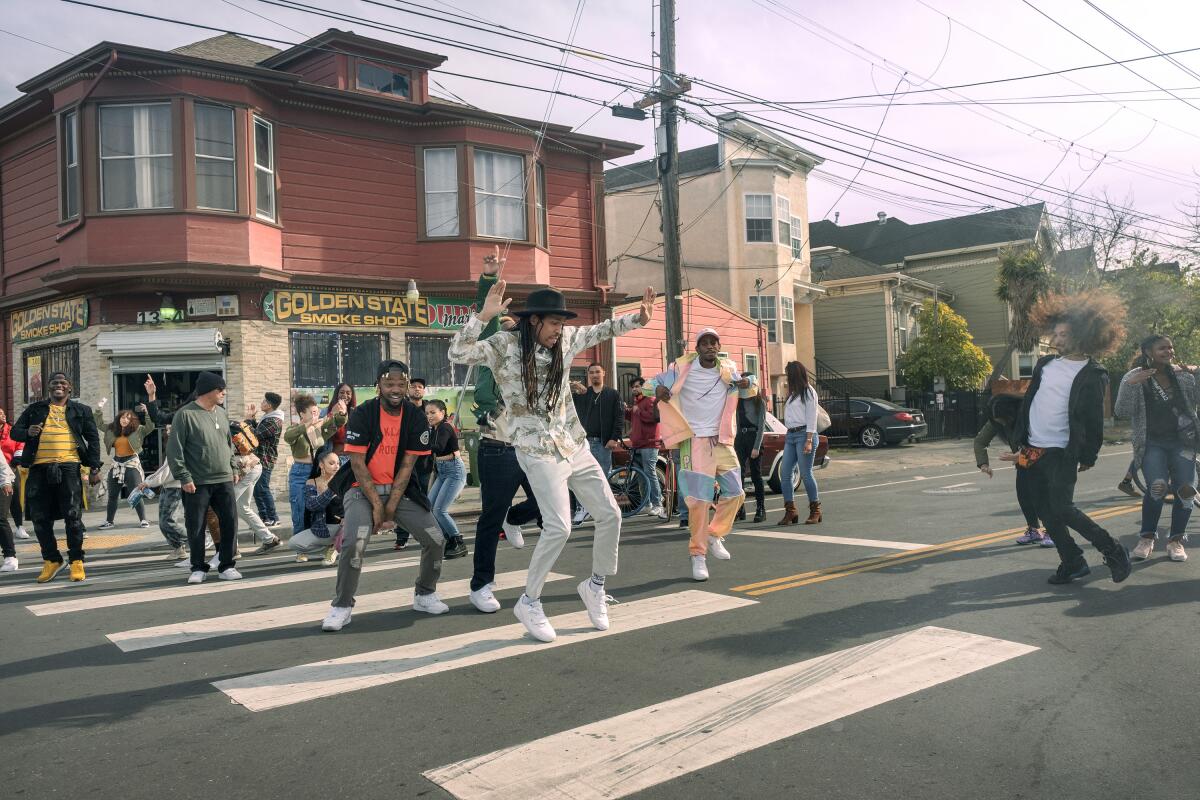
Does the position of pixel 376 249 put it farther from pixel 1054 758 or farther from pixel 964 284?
pixel 964 284

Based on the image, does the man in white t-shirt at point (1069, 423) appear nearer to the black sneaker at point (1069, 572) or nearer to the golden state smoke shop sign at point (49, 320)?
the black sneaker at point (1069, 572)

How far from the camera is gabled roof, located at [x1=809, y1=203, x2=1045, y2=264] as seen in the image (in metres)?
Result: 44.4

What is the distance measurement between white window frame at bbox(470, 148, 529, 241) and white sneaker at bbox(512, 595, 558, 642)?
14.3 meters

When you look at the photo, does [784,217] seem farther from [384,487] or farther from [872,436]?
[384,487]

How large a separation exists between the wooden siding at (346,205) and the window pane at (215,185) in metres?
1.08

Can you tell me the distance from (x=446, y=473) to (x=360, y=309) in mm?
9355

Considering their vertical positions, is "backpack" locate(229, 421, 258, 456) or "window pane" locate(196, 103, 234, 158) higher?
"window pane" locate(196, 103, 234, 158)

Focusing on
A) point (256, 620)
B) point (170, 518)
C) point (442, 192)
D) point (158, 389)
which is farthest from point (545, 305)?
point (442, 192)

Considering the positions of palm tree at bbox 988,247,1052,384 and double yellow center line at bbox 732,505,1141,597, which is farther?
palm tree at bbox 988,247,1052,384

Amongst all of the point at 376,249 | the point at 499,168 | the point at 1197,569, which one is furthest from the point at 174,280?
the point at 1197,569

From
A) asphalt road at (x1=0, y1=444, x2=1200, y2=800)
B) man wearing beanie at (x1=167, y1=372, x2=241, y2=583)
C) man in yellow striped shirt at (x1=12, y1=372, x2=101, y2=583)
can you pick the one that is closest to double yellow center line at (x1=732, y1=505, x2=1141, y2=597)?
asphalt road at (x1=0, y1=444, x2=1200, y2=800)

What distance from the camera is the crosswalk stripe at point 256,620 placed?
18.5 feet

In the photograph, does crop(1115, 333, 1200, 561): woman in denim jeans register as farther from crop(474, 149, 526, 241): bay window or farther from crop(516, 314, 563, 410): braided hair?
crop(474, 149, 526, 241): bay window

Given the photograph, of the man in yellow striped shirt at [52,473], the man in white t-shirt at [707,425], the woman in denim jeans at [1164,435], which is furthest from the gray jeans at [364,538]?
the woman in denim jeans at [1164,435]
